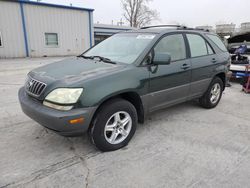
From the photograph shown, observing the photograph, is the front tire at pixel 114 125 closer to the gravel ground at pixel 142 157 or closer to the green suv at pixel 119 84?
the green suv at pixel 119 84

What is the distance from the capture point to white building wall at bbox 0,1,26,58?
14859 millimetres

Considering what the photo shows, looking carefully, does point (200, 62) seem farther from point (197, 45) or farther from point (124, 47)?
point (124, 47)

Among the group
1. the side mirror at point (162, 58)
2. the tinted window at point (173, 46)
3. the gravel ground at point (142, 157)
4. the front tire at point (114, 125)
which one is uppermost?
the tinted window at point (173, 46)

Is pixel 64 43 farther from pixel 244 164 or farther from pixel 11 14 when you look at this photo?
pixel 244 164

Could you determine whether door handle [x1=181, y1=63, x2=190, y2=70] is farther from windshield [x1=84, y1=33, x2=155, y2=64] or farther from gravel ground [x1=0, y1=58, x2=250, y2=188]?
gravel ground [x1=0, y1=58, x2=250, y2=188]

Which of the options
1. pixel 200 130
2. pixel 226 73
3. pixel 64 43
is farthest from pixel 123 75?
pixel 64 43

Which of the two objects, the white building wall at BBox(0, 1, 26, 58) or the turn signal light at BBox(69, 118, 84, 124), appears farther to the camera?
the white building wall at BBox(0, 1, 26, 58)

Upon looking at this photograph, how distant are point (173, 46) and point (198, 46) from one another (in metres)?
0.78

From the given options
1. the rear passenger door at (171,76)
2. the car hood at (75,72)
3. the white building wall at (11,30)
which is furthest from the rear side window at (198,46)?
the white building wall at (11,30)

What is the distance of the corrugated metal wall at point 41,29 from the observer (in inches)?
597

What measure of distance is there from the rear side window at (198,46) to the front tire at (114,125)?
187cm

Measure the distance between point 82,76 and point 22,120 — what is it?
1.98 m

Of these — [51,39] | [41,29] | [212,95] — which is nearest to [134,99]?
[212,95]

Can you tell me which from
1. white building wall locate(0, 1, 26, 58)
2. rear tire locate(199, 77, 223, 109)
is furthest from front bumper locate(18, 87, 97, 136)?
white building wall locate(0, 1, 26, 58)
